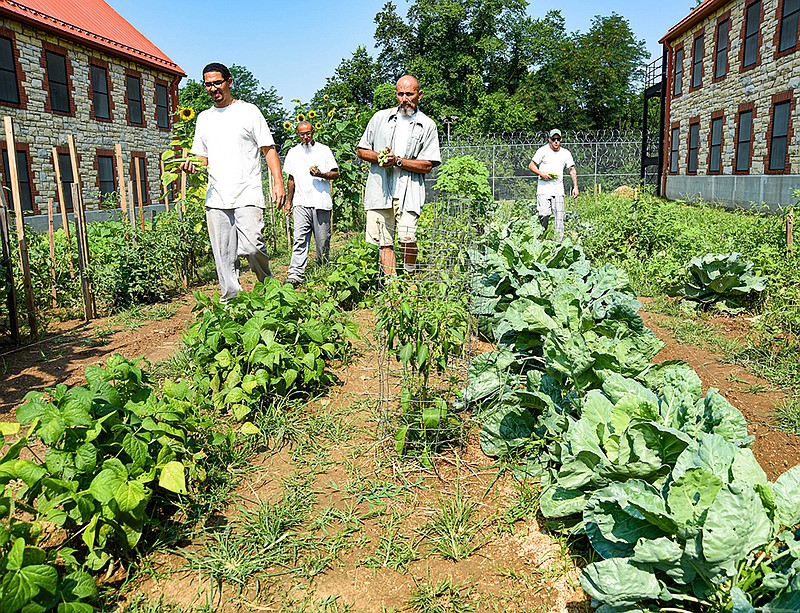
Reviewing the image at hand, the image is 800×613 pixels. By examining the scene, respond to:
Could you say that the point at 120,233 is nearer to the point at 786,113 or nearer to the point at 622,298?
the point at 622,298

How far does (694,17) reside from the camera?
74.5 ft

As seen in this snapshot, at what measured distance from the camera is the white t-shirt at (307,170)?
773 cm

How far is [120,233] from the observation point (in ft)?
24.7

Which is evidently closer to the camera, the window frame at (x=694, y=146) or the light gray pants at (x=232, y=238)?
the light gray pants at (x=232, y=238)

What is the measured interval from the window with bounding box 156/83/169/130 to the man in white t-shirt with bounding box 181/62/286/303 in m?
20.2

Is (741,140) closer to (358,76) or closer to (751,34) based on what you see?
(751,34)

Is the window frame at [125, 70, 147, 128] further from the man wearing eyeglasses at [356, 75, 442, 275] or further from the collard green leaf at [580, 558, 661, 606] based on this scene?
the collard green leaf at [580, 558, 661, 606]

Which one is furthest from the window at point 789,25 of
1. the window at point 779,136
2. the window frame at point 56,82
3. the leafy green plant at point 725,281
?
the window frame at point 56,82

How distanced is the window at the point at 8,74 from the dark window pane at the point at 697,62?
21.6 meters

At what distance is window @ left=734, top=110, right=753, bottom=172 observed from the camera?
19.4 metres

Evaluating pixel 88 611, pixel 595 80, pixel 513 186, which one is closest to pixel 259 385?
pixel 88 611

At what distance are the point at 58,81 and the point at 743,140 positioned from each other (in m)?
20.2

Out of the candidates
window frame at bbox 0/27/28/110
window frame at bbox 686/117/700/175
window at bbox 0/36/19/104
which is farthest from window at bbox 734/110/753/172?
window at bbox 0/36/19/104

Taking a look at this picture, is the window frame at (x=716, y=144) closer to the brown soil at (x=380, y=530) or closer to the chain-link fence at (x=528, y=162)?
the chain-link fence at (x=528, y=162)
